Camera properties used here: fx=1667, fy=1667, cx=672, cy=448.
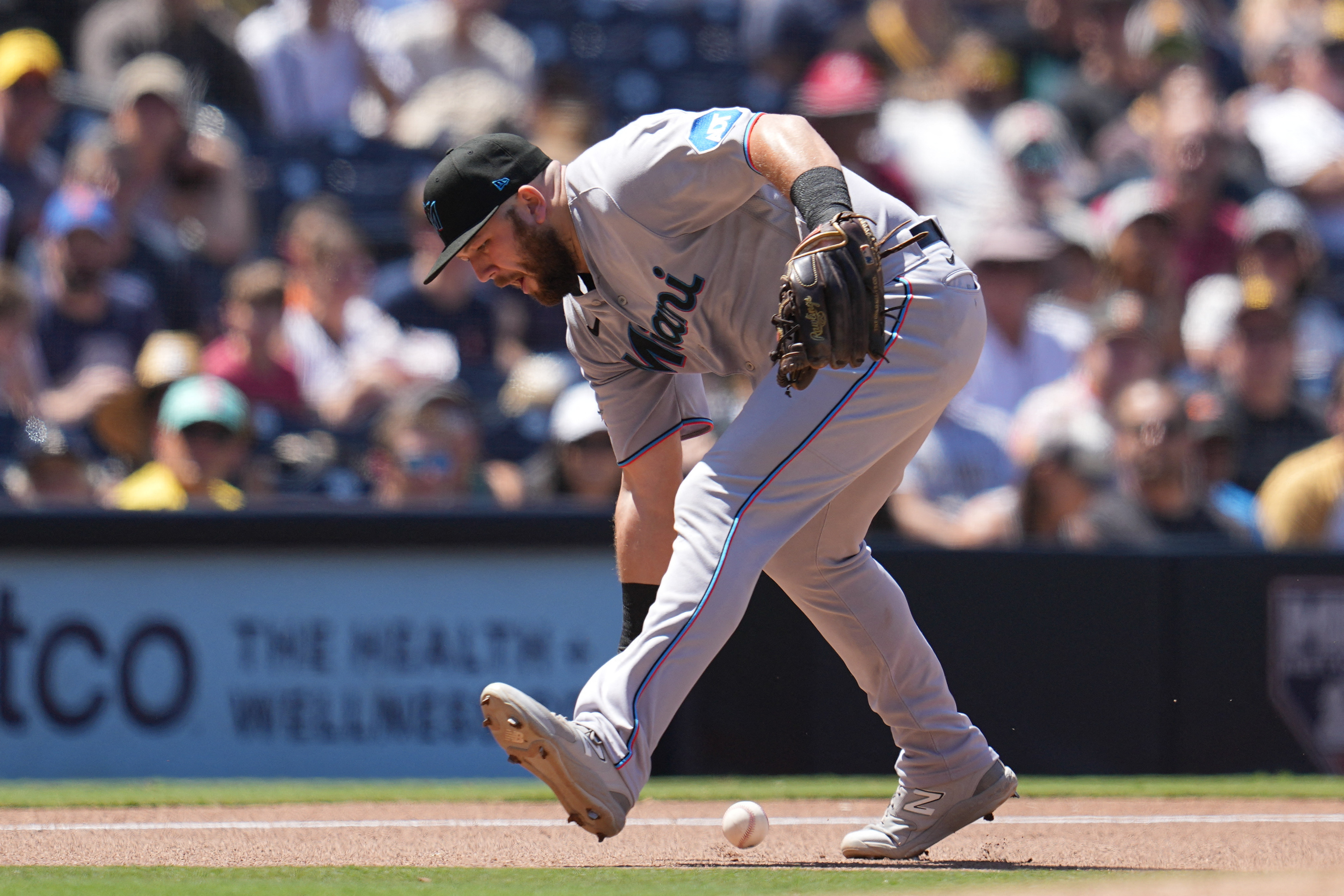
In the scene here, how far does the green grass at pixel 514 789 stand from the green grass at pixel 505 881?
1723mm

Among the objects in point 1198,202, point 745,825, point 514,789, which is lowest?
point 514,789

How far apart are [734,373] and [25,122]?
18.0 ft

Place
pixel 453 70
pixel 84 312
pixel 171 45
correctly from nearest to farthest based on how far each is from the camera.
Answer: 1. pixel 84 312
2. pixel 171 45
3. pixel 453 70

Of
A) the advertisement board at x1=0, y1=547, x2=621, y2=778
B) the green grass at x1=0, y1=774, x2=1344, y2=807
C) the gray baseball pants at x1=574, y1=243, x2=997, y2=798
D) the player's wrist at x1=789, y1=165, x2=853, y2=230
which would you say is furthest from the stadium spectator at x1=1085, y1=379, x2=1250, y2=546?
the player's wrist at x1=789, y1=165, x2=853, y2=230

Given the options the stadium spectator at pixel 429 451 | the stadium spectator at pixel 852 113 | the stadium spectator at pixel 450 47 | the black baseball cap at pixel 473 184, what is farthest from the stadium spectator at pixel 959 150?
the black baseball cap at pixel 473 184

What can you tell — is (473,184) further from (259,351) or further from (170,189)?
(170,189)

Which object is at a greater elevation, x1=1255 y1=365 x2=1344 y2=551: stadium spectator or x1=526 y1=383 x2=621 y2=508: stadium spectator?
x1=526 y1=383 x2=621 y2=508: stadium spectator

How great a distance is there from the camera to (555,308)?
28.3 ft

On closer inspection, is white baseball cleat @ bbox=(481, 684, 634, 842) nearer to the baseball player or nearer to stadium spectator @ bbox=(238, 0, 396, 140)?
the baseball player

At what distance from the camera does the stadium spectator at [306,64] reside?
9211mm

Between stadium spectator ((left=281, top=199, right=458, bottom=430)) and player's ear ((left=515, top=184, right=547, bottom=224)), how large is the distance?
4.15 metres

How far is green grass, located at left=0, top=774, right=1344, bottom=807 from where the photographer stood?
5234mm

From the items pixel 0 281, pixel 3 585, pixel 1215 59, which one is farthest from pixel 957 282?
pixel 1215 59

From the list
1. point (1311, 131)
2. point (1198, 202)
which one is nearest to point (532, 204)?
point (1198, 202)
